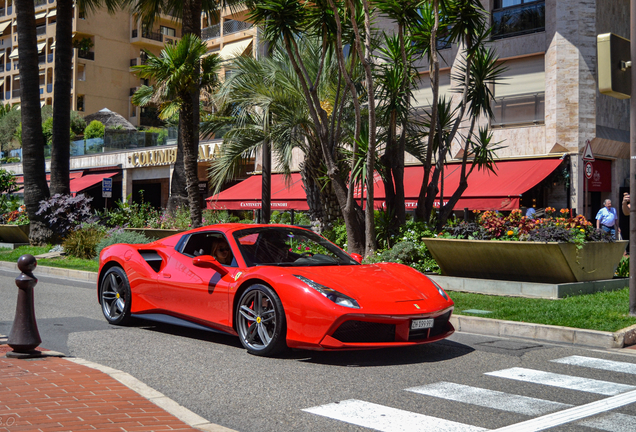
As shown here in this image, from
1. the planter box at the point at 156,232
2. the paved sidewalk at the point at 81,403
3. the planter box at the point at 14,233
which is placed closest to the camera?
the paved sidewalk at the point at 81,403

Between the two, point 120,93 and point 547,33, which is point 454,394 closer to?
point 547,33

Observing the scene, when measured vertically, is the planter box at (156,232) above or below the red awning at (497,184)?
below

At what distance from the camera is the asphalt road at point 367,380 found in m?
4.55

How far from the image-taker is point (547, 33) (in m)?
21.3

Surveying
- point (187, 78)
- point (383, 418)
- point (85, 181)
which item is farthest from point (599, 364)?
point (85, 181)

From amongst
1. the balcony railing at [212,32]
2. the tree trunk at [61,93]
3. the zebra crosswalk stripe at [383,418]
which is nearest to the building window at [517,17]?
the tree trunk at [61,93]

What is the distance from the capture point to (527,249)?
10.8m

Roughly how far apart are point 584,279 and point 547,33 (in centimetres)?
1260

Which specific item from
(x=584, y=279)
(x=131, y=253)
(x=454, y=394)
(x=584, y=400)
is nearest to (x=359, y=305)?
(x=454, y=394)

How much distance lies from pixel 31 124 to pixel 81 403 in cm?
2002

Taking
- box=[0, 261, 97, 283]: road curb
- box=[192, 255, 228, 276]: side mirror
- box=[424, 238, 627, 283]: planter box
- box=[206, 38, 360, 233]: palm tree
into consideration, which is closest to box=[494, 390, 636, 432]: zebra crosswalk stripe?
box=[192, 255, 228, 276]: side mirror

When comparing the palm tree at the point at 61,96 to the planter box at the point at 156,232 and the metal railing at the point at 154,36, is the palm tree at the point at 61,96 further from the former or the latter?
the metal railing at the point at 154,36

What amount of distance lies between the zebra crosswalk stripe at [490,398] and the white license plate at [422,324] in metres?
0.73

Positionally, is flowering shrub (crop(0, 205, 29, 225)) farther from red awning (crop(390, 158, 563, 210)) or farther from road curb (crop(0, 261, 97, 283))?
red awning (crop(390, 158, 563, 210))
